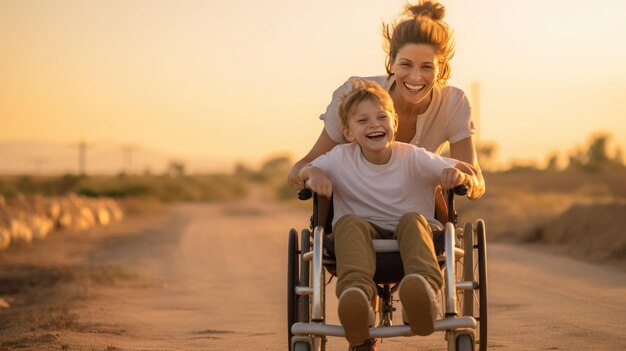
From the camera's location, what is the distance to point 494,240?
65.2 ft

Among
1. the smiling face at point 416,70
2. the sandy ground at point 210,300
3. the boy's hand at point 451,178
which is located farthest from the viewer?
the sandy ground at point 210,300

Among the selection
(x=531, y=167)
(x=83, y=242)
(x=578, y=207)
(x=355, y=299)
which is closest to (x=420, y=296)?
(x=355, y=299)

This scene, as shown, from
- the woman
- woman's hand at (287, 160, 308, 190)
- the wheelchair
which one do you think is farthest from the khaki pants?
the woman

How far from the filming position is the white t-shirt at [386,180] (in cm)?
602

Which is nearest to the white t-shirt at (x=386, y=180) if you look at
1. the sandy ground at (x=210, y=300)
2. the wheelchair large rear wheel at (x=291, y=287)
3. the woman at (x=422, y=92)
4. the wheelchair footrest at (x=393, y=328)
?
the wheelchair large rear wheel at (x=291, y=287)

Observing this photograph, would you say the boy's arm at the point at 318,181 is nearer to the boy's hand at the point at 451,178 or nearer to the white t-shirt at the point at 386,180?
the white t-shirt at the point at 386,180

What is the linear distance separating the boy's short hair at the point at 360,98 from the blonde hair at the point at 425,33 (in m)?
0.61

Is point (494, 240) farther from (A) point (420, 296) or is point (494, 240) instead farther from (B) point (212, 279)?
(A) point (420, 296)

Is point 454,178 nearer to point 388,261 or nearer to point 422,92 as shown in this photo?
point 388,261

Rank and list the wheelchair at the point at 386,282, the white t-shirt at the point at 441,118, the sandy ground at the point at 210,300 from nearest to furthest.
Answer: the wheelchair at the point at 386,282 → the white t-shirt at the point at 441,118 → the sandy ground at the point at 210,300

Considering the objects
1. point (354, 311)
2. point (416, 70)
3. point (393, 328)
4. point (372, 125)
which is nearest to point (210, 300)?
point (416, 70)

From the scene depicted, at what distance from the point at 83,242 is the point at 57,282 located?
8.65 metres

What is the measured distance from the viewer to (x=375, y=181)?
6.04 metres

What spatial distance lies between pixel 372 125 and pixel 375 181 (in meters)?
0.32
